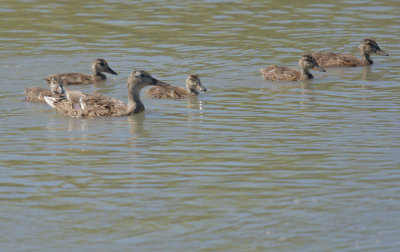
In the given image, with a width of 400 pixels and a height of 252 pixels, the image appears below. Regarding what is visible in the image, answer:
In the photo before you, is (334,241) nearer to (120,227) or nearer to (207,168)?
(120,227)

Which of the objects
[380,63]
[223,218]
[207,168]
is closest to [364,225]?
[223,218]

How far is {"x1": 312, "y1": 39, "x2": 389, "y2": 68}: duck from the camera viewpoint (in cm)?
1694

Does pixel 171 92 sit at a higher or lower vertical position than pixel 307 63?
lower

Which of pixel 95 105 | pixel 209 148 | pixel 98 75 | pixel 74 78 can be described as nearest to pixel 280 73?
Answer: pixel 98 75

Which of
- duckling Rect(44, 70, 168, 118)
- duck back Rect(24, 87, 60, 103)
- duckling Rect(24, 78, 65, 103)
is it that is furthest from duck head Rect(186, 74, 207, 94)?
duck back Rect(24, 87, 60, 103)

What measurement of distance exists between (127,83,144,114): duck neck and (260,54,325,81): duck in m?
2.89

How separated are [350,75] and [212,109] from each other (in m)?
4.01

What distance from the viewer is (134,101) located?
44.5ft

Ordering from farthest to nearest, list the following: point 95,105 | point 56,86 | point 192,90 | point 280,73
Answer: point 280,73 → point 192,90 → point 56,86 → point 95,105

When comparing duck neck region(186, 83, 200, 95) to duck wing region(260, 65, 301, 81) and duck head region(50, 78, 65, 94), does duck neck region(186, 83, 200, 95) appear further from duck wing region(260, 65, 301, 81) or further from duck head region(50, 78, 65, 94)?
Answer: duck head region(50, 78, 65, 94)

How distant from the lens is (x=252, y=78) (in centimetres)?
1593

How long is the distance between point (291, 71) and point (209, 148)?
5.52 metres

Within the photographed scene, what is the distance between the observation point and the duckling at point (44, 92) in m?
14.3

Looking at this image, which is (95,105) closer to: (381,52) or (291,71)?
(291,71)
